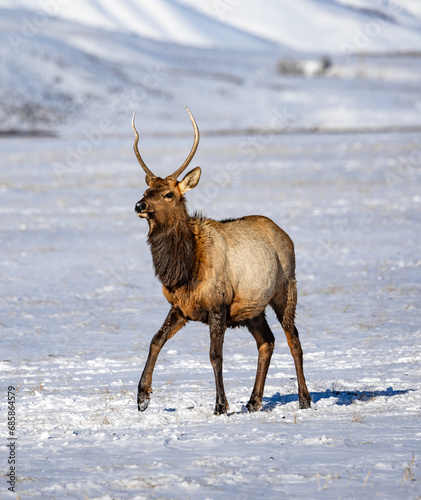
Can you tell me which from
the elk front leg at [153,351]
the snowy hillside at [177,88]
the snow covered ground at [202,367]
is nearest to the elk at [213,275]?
the elk front leg at [153,351]

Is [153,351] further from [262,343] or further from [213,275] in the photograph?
[262,343]

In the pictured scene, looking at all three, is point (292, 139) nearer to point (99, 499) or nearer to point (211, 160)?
point (211, 160)

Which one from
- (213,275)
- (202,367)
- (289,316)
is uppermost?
(213,275)

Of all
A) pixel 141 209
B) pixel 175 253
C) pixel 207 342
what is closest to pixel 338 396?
pixel 175 253

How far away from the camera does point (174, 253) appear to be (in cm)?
856

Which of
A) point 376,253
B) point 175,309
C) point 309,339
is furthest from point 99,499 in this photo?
point 376,253

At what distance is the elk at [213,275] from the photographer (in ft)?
27.7

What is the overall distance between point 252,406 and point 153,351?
1126 millimetres

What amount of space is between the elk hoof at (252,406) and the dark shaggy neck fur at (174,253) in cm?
137

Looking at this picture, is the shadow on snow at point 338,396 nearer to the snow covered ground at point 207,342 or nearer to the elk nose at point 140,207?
the snow covered ground at point 207,342

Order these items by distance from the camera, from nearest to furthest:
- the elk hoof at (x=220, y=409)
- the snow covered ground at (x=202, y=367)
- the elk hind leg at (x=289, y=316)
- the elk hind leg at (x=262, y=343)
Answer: the snow covered ground at (x=202, y=367) < the elk hoof at (x=220, y=409) < the elk hind leg at (x=262, y=343) < the elk hind leg at (x=289, y=316)

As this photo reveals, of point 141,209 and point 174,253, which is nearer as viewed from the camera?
point 141,209

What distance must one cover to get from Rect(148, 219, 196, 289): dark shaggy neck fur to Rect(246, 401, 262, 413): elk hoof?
4.50 feet

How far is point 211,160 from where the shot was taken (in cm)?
4519
